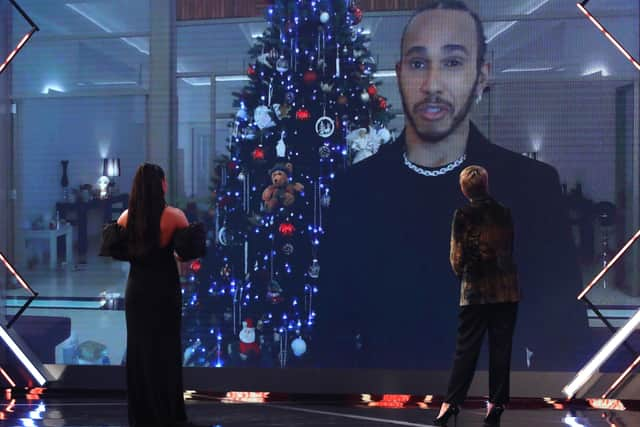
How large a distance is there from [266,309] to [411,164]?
4.41 ft

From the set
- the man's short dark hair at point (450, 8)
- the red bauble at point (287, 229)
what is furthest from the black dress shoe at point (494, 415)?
the man's short dark hair at point (450, 8)

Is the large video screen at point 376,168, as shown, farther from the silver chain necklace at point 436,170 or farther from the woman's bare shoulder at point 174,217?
the woman's bare shoulder at point 174,217

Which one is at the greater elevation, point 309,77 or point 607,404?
point 309,77

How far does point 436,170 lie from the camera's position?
5.32 m

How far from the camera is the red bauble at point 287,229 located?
5.36 m

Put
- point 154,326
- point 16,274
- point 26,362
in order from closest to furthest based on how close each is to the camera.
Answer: point 154,326 → point 26,362 → point 16,274

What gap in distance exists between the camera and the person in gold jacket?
13.2 feet

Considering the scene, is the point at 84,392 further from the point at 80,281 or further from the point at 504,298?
the point at 504,298

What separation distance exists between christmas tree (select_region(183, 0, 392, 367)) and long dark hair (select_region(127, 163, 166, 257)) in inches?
58.8

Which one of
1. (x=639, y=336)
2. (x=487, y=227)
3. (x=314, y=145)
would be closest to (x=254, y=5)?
(x=314, y=145)

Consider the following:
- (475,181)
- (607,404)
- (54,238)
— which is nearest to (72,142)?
(54,238)

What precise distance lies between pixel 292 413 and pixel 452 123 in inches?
82.2

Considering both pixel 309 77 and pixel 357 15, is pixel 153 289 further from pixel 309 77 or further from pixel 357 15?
pixel 357 15

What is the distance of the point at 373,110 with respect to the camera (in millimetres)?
5289
